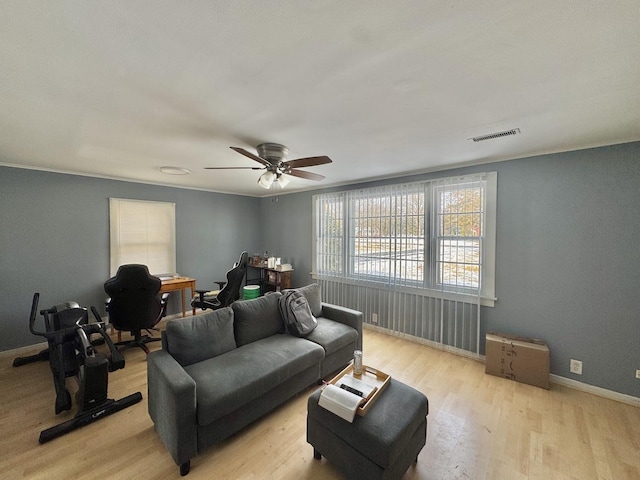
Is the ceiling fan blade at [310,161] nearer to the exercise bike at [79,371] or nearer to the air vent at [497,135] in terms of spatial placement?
the air vent at [497,135]

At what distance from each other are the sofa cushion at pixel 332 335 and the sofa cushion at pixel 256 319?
16.0 inches

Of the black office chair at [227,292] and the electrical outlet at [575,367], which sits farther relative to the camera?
the black office chair at [227,292]

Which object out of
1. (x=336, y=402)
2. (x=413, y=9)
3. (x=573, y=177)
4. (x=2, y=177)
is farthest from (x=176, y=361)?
(x=573, y=177)

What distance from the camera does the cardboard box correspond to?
2555 mm

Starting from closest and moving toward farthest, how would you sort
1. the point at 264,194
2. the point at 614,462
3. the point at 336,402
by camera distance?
1. the point at 336,402
2. the point at 614,462
3. the point at 264,194

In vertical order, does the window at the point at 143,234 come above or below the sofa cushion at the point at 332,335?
above

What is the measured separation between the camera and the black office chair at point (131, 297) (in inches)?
115

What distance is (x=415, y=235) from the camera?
11.8 feet

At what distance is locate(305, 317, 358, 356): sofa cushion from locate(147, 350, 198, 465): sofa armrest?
1.26m

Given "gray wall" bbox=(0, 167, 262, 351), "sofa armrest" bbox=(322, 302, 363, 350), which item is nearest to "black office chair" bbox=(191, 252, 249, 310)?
"gray wall" bbox=(0, 167, 262, 351)

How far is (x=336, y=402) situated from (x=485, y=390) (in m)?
1.90

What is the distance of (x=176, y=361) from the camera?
1943 millimetres

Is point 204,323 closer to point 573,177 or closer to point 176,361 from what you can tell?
point 176,361

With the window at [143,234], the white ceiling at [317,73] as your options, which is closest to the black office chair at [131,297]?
the window at [143,234]
